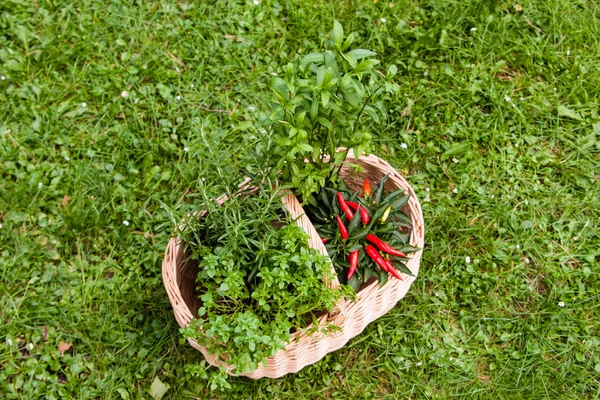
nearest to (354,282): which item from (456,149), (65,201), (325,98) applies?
(325,98)

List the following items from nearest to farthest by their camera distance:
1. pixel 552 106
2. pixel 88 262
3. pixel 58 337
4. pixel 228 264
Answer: pixel 228 264, pixel 58 337, pixel 88 262, pixel 552 106

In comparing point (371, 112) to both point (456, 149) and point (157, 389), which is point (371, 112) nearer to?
point (456, 149)

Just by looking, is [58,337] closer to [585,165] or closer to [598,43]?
[585,165]

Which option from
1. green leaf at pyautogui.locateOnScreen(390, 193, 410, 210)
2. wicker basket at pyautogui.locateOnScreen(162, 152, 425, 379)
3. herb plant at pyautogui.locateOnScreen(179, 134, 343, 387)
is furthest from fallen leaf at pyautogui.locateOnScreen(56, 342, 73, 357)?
green leaf at pyautogui.locateOnScreen(390, 193, 410, 210)

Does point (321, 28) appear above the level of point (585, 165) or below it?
above

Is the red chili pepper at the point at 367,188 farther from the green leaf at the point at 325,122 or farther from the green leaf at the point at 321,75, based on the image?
the green leaf at the point at 321,75

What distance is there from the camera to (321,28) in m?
3.83

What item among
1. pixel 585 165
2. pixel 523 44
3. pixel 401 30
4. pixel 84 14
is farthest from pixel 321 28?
pixel 585 165

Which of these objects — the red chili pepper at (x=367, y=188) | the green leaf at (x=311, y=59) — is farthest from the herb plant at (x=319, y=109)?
the red chili pepper at (x=367, y=188)

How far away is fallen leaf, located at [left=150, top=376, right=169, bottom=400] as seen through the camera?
298 cm

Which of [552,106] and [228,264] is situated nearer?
[228,264]

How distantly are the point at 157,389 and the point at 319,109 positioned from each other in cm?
162

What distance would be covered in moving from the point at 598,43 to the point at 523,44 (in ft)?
1.49

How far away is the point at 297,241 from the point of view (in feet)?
8.08
